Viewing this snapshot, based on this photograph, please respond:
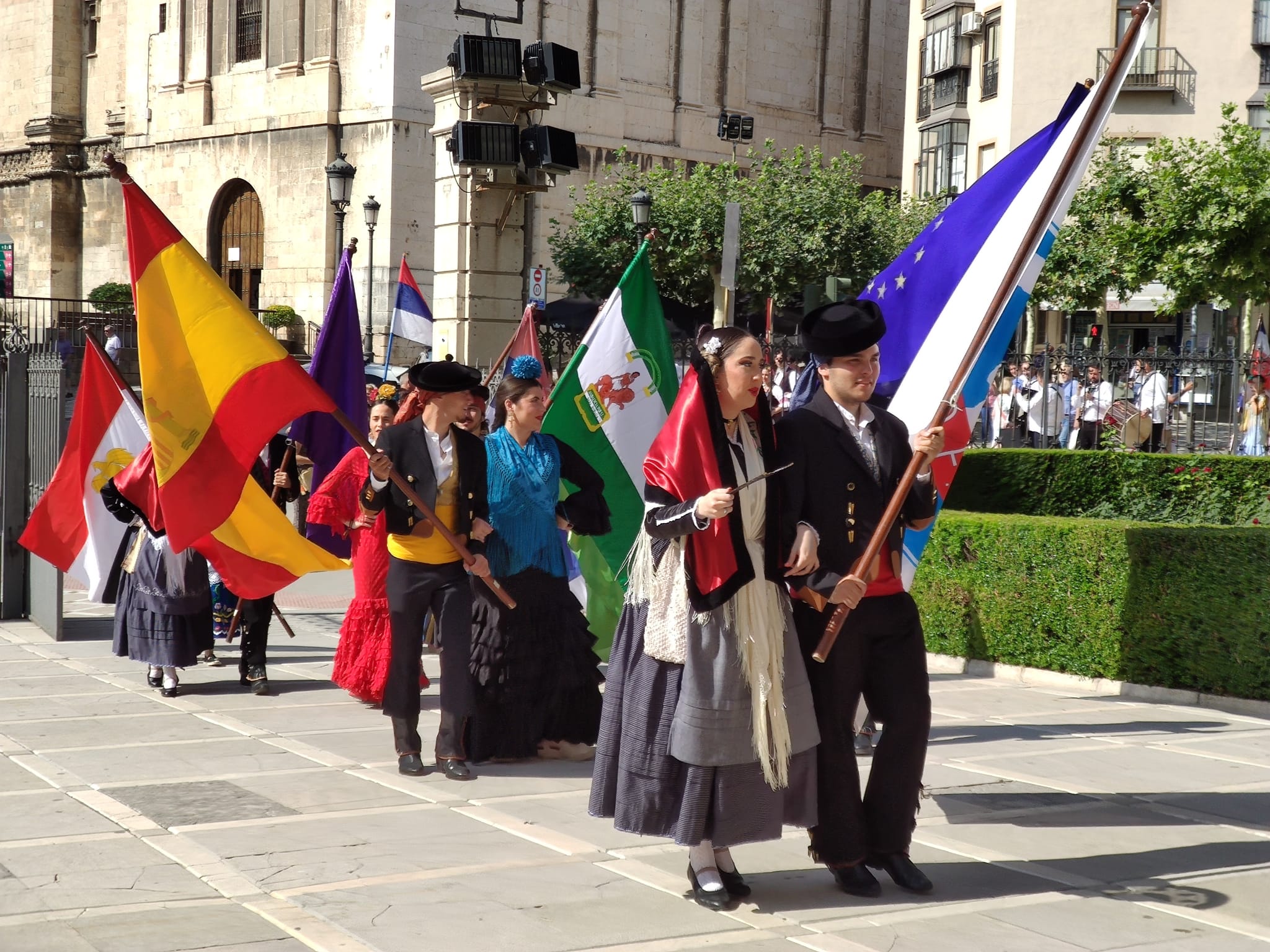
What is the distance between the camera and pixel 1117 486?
1342 cm

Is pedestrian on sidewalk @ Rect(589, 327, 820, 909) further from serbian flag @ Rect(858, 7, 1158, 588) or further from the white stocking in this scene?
serbian flag @ Rect(858, 7, 1158, 588)

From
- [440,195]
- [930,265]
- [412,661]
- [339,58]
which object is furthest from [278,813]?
[339,58]

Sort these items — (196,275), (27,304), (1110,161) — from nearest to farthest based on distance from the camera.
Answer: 1. (196,275)
2. (1110,161)
3. (27,304)

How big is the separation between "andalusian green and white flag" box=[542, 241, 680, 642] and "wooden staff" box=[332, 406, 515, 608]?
133cm

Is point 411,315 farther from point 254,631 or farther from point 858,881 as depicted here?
point 858,881

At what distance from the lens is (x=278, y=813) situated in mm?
6266

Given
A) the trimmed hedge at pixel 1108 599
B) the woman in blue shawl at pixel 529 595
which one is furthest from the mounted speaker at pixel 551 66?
the woman in blue shawl at pixel 529 595

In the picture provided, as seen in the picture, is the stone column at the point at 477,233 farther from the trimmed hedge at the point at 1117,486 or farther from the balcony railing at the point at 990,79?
the balcony railing at the point at 990,79

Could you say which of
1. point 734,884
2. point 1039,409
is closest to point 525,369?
point 734,884

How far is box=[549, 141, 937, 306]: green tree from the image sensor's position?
109 ft

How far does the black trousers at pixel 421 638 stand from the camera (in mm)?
7180

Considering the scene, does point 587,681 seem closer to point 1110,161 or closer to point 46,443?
point 46,443

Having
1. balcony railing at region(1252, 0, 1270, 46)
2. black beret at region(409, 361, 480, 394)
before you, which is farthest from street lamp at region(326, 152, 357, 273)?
balcony railing at region(1252, 0, 1270, 46)

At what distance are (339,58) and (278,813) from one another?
32.1m
